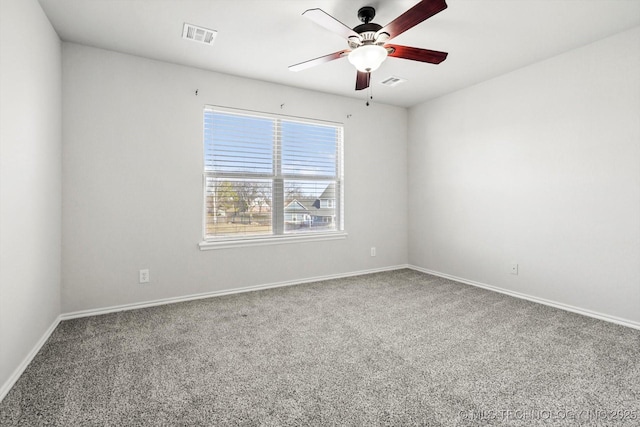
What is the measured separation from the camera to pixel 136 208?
3.15 m

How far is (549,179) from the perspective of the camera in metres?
3.25

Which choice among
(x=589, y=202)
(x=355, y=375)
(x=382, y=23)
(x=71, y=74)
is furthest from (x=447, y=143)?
(x=71, y=74)

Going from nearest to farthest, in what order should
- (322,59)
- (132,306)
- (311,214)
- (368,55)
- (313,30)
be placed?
(368,55) → (322,59) → (313,30) → (132,306) → (311,214)

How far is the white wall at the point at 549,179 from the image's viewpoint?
2756mm

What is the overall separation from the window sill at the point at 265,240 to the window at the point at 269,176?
0.04 metres

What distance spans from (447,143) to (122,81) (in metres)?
3.98

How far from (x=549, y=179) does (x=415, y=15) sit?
94.6 inches

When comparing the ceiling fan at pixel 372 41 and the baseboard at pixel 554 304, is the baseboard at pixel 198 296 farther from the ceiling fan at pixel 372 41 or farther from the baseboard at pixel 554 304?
the ceiling fan at pixel 372 41

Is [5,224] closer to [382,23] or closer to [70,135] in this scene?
[70,135]

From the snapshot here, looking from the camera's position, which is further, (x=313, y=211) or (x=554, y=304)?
(x=313, y=211)

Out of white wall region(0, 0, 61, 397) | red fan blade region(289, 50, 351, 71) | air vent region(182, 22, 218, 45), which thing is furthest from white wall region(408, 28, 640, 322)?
white wall region(0, 0, 61, 397)

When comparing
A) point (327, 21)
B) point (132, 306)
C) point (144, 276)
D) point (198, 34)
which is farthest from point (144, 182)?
point (327, 21)

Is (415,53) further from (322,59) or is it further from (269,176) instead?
(269,176)

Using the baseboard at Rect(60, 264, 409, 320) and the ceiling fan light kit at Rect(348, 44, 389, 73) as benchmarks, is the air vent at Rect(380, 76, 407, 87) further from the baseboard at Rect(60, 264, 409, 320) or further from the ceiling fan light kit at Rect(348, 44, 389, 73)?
the baseboard at Rect(60, 264, 409, 320)
